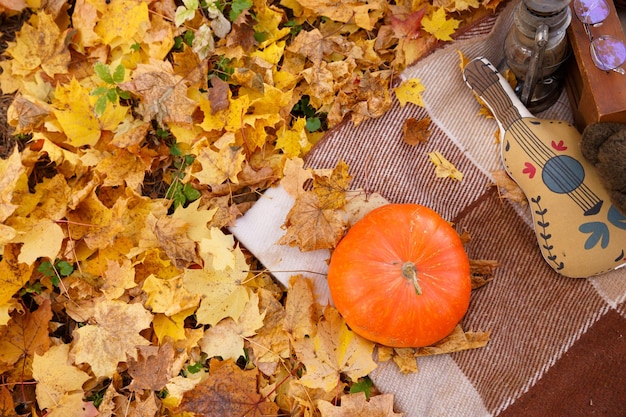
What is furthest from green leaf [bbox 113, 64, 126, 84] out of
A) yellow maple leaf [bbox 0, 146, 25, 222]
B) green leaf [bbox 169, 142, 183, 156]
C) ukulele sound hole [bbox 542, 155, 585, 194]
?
ukulele sound hole [bbox 542, 155, 585, 194]

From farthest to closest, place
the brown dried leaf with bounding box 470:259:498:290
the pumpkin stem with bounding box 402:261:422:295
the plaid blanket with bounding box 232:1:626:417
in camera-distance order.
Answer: the brown dried leaf with bounding box 470:259:498:290 → the plaid blanket with bounding box 232:1:626:417 → the pumpkin stem with bounding box 402:261:422:295

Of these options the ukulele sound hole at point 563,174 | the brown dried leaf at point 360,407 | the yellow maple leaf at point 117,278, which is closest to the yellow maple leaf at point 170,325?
the yellow maple leaf at point 117,278

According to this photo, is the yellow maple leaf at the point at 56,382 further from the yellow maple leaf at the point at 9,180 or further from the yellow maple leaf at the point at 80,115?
the yellow maple leaf at the point at 80,115

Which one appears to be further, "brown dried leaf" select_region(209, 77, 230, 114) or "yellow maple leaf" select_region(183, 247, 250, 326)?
"brown dried leaf" select_region(209, 77, 230, 114)

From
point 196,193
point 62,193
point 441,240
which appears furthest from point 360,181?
point 62,193

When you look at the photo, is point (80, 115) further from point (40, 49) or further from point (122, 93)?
point (40, 49)

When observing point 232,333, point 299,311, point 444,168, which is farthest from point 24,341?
point 444,168

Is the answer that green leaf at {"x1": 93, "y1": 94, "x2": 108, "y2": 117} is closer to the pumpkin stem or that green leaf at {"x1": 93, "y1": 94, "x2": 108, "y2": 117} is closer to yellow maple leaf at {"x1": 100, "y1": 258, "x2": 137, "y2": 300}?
yellow maple leaf at {"x1": 100, "y1": 258, "x2": 137, "y2": 300}
